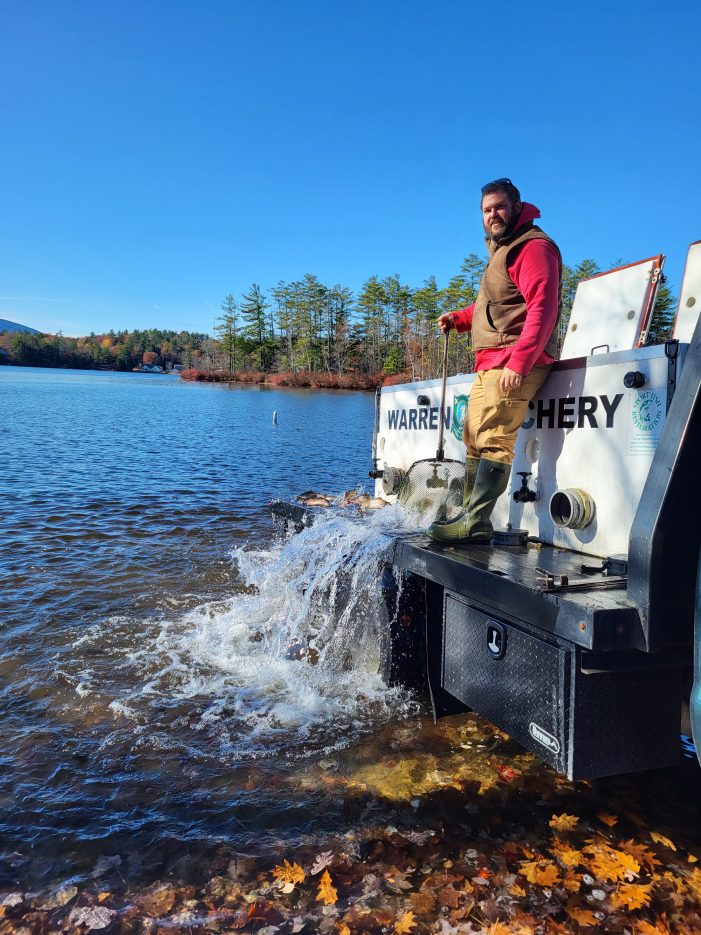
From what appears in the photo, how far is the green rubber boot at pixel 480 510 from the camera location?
150 inches

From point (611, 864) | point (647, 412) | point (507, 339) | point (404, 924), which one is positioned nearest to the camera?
point (404, 924)

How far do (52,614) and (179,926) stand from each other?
158 inches

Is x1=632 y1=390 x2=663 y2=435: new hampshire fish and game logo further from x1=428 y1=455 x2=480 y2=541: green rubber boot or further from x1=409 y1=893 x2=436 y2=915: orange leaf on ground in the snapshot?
x1=409 y1=893 x2=436 y2=915: orange leaf on ground

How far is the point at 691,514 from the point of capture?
230 centimetres

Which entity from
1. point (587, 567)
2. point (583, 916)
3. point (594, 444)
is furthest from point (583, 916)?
point (594, 444)

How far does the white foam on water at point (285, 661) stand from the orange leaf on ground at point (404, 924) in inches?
52.3

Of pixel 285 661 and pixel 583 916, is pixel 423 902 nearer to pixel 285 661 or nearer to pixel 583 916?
pixel 583 916

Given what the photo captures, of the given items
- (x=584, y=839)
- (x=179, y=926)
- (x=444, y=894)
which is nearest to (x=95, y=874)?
(x=179, y=926)

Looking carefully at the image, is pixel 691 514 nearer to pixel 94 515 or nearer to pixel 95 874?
pixel 95 874

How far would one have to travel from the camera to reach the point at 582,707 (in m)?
2.54

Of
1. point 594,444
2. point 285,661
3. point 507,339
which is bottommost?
point 285,661

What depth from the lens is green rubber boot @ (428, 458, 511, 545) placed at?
12.5ft

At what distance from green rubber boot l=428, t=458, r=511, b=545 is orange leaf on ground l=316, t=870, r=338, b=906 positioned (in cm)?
182

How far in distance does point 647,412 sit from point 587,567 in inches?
33.3
